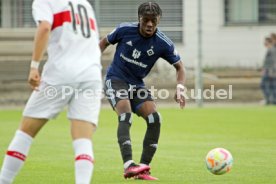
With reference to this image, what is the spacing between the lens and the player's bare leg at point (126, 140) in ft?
33.0

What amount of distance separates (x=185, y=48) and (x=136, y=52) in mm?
16842

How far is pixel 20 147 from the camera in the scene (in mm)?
7867

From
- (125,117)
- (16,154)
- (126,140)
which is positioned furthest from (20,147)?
(125,117)

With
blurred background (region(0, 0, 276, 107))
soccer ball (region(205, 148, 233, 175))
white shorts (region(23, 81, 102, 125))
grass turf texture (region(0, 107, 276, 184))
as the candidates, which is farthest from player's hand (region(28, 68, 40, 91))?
blurred background (region(0, 0, 276, 107))

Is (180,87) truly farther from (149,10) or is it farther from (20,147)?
(20,147)

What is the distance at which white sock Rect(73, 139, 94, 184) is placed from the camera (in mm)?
7594

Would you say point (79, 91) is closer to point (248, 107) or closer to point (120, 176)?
point (120, 176)

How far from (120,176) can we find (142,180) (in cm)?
46

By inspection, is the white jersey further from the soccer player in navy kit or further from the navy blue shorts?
the navy blue shorts

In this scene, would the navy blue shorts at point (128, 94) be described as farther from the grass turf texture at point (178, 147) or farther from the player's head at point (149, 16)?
the grass turf texture at point (178, 147)

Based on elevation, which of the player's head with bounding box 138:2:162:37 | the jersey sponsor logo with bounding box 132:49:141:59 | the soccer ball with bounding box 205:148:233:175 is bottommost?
the soccer ball with bounding box 205:148:233:175

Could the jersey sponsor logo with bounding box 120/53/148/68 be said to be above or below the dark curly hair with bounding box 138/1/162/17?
below

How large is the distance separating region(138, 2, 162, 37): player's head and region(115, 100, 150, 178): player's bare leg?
0.88 meters

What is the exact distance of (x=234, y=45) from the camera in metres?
28.3
